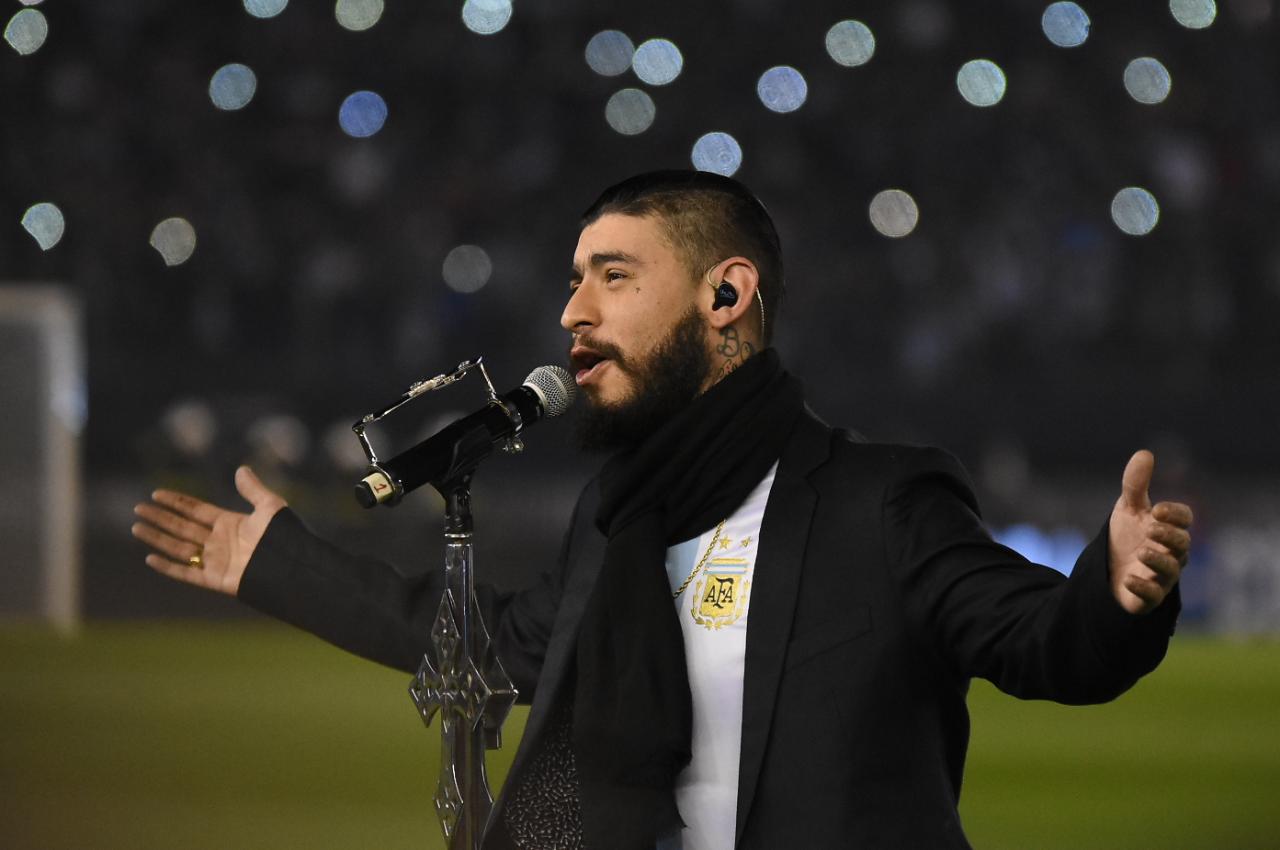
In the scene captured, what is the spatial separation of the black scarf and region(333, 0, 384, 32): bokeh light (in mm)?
18007

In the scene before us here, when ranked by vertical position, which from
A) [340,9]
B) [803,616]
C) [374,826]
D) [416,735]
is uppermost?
[340,9]

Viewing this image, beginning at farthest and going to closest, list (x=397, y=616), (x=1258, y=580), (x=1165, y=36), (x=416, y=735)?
(x=1165, y=36) < (x=1258, y=580) < (x=416, y=735) < (x=397, y=616)

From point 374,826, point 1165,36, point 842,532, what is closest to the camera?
point 842,532

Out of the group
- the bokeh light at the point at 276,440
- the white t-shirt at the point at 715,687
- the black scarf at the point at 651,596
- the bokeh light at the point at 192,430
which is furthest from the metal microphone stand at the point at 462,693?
the bokeh light at the point at 276,440

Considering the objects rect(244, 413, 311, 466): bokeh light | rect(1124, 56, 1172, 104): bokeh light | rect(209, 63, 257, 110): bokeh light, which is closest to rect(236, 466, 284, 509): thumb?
rect(244, 413, 311, 466): bokeh light

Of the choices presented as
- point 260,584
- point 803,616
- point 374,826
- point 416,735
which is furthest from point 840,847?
point 416,735

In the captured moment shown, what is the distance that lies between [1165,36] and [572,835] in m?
18.4

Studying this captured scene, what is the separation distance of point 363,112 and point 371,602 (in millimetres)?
17125

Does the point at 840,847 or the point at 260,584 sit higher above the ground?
the point at 260,584

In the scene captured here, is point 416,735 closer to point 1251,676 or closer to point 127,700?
point 127,700

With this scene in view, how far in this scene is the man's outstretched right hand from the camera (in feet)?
9.23

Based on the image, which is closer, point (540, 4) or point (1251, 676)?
point (1251, 676)

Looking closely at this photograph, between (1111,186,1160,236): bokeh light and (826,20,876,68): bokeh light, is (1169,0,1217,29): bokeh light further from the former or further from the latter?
(826,20,876,68): bokeh light

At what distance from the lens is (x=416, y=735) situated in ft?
24.2
